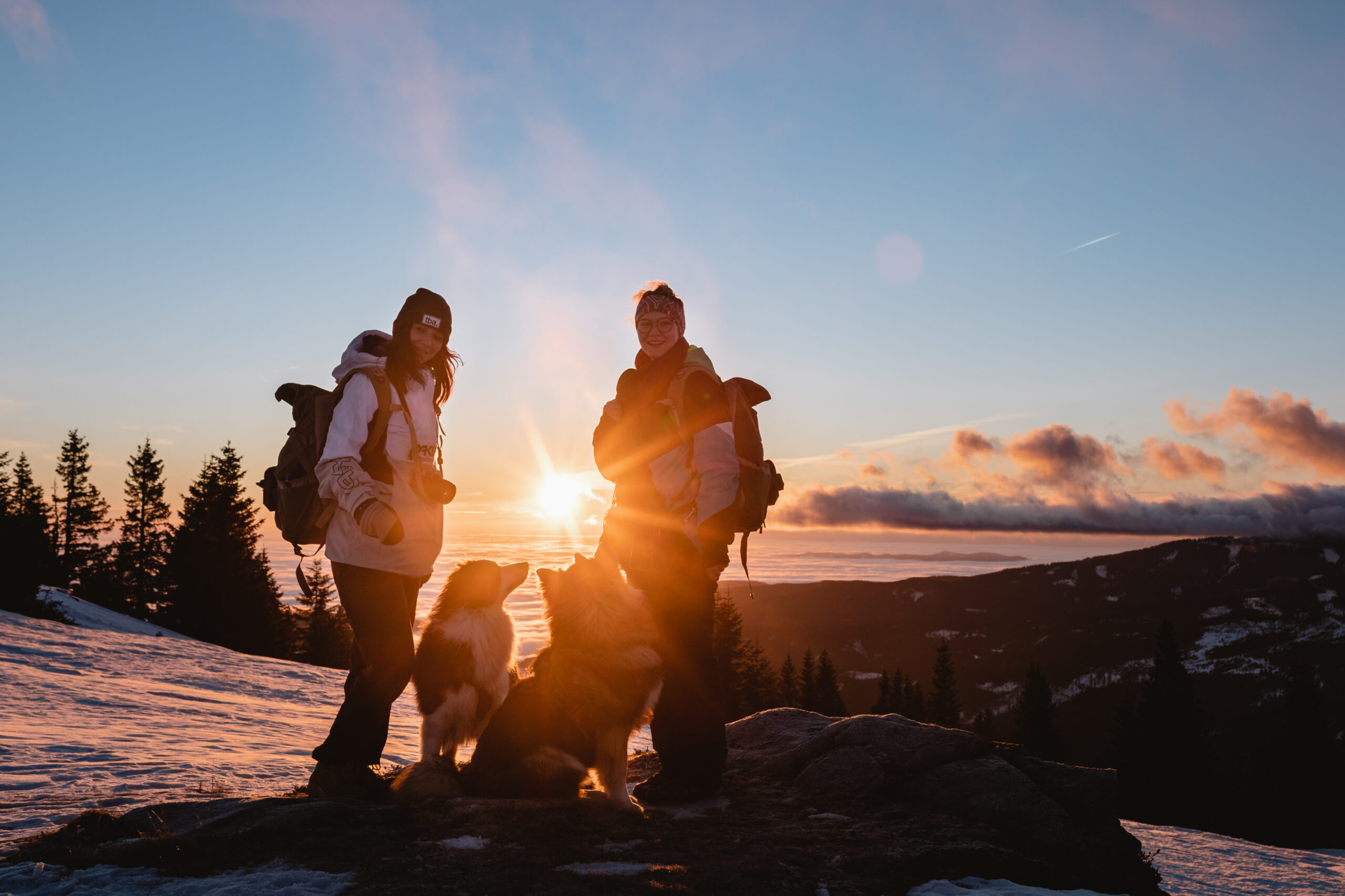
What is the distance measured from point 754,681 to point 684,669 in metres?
43.8

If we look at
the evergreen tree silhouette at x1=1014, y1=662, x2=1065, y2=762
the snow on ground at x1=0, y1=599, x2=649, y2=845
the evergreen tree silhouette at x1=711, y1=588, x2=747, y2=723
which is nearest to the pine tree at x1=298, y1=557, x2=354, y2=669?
the evergreen tree silhouette at x1=711, y1=588, x2=747, y2=723

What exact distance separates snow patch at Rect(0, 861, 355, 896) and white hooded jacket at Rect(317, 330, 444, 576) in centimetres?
179

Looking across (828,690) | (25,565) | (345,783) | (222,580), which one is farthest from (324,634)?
(345,783)

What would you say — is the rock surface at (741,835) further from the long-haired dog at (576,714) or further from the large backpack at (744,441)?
the large backpack at (744,441)

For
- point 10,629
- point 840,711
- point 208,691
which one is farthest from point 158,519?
point 840,711

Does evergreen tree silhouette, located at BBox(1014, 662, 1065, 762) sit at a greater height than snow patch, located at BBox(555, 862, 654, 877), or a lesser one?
lesser

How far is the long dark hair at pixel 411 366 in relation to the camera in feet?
15.9

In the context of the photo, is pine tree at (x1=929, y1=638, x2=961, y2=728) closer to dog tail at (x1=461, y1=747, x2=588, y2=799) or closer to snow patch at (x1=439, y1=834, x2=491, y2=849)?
dog tail at (x1=461, y1=747, x2=588, y2=799)

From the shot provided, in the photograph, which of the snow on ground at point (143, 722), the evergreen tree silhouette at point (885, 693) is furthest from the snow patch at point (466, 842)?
the evergreen tree silhouette at point (885, 693)

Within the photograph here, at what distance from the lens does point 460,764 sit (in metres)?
5.36

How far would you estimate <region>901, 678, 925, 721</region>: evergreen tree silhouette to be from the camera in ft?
228

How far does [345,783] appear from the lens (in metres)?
4.73

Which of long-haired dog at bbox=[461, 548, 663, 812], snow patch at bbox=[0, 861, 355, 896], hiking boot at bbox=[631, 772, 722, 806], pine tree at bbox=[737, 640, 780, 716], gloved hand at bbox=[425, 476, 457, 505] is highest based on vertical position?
gloved hand at bbox=[425, 476, 457, 505]

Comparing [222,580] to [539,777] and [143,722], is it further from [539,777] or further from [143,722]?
[539,777]
